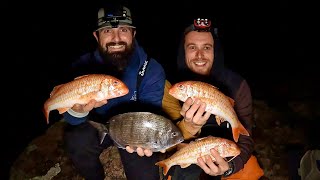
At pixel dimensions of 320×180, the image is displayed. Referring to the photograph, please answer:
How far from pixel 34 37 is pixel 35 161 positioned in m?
17.6

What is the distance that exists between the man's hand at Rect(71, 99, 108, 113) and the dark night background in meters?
5.13

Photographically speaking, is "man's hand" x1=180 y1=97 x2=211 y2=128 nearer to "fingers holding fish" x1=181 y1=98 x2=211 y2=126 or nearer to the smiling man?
"fingers holding fish" x1=181 y1=98 x2=211 y2=126

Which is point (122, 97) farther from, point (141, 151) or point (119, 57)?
point (141, 151)

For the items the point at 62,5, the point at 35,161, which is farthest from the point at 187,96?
the point at 62,5

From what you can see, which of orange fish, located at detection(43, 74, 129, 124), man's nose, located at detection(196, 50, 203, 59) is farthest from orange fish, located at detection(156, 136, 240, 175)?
man's nose, located at detection(196, 50, 203, 59)

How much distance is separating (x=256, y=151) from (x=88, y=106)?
321 centimetres

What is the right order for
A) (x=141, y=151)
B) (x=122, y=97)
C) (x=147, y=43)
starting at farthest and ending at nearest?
1. (x=147, y=43)
2. (x=122, y=97)
3. (x=141, y=151)

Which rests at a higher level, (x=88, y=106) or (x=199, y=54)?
(x=199, y=54)

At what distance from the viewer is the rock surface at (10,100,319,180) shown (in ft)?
14.8

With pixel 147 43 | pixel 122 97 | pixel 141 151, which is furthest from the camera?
pixel 147 43

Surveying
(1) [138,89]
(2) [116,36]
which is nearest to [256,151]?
(1) [138,89]

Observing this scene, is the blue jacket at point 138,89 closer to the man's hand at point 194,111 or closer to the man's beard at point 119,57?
the man's beard at point 119,57

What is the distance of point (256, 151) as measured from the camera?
495cm

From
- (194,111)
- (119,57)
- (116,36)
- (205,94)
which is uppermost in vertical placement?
(116,36)
